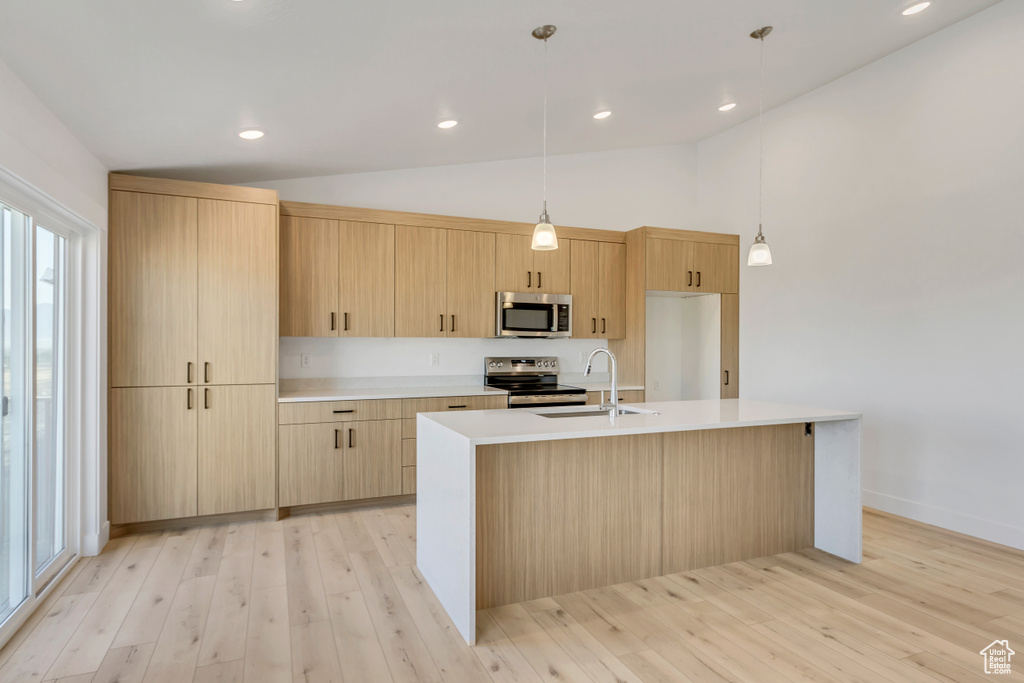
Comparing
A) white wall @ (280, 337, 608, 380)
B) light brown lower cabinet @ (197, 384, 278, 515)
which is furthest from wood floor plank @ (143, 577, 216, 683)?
white wall @ (280, 337, 608, 380)

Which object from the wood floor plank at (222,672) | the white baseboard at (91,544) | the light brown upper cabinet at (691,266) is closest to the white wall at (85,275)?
the white baseboard at (91,544)

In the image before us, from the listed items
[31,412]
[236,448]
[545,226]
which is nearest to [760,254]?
[545,226]

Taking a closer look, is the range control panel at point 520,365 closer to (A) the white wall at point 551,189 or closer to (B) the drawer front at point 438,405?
(B) the drawer front at point 438,405

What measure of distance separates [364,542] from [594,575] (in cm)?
143

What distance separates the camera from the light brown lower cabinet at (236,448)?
3740 millimetres

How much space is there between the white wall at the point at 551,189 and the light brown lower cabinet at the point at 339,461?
180 cm

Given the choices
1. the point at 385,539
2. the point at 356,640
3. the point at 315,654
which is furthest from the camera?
the point at 385,539

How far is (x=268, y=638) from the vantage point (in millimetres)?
2332

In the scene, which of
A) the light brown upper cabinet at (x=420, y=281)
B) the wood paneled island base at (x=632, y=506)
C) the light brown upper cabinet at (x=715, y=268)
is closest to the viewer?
the wood paneled island base at (x=632, y=506)

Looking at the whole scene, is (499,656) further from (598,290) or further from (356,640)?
(598,290)

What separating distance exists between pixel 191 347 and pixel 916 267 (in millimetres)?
4726

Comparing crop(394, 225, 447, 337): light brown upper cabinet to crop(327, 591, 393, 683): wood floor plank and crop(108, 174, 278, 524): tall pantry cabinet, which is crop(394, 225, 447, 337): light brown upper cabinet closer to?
crop(108, 174, 278, 524): tall pantry cabinet

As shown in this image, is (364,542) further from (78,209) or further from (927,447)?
(927,447)

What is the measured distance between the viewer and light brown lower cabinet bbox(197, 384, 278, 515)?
3.74 m
